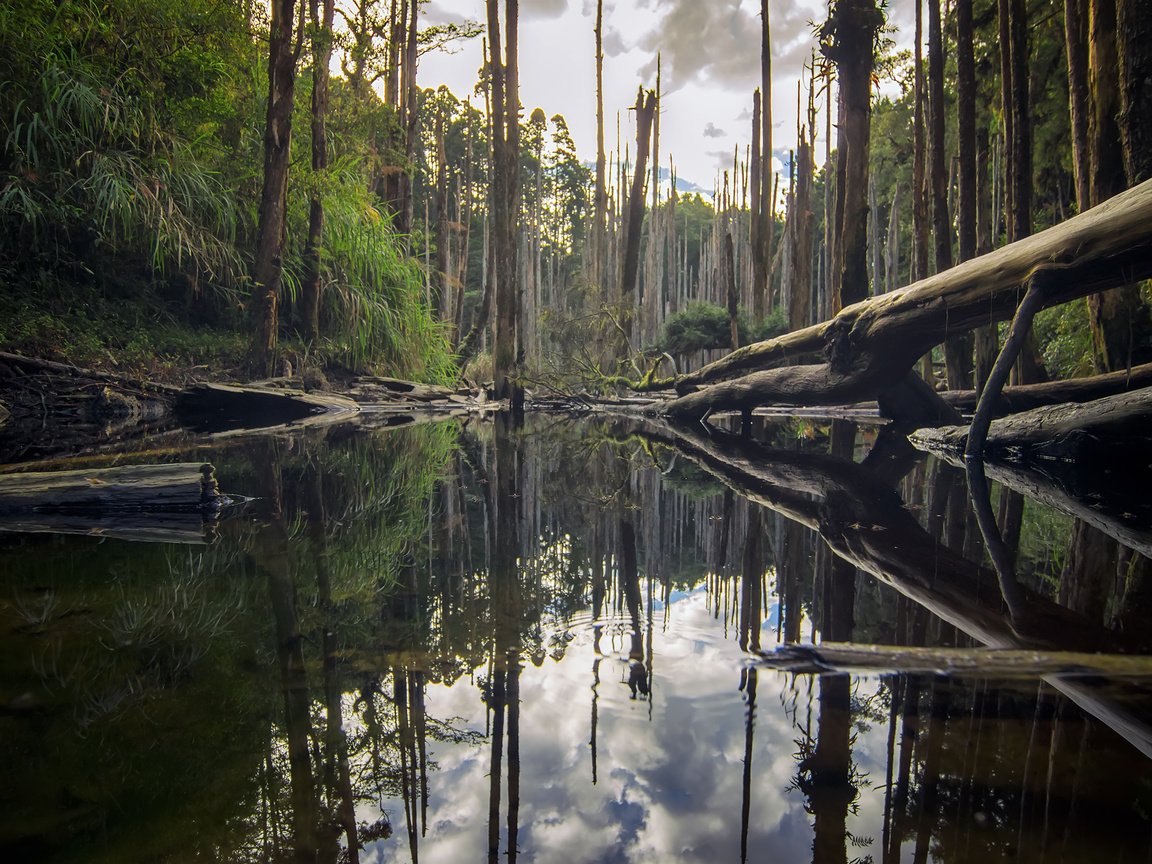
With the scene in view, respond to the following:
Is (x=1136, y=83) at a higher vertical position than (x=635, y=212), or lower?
lower

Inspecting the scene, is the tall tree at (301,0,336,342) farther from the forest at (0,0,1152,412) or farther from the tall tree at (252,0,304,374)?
the tall tree at (252,0,304,374)

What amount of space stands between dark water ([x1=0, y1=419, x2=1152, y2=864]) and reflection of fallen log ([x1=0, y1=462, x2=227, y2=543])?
41 centimetres

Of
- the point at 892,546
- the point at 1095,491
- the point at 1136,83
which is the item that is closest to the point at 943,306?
the point at 1095,491

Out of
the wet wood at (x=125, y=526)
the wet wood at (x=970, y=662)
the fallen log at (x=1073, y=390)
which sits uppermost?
the fallen log at (x=1073, y=390)

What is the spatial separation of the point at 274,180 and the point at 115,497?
26.2 ft

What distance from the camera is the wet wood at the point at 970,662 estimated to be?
5.18 feet

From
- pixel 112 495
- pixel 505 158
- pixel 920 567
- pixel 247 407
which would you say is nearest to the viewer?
pixel 920 567

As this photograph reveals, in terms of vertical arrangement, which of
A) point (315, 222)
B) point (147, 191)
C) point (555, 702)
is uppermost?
point (315, 222)

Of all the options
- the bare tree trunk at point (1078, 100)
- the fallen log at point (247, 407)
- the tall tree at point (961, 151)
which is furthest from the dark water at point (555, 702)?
the tall tree at point (961, 151)

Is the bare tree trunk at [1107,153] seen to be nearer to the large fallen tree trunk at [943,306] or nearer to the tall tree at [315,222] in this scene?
the large fallen tree trunk at [943,306]

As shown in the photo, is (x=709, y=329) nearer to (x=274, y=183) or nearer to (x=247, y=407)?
(x=274, y=183)

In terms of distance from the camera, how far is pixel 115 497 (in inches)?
142

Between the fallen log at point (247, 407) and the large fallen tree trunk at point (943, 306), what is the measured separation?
555cm

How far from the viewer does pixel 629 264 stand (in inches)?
640
